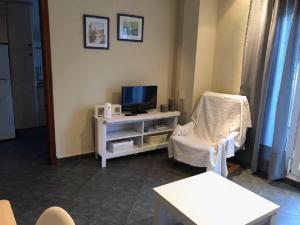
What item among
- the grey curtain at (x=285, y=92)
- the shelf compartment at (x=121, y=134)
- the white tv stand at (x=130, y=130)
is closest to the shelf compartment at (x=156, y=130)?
the white tv stand at (x=130, y=130)

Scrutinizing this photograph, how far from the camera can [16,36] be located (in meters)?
3.98

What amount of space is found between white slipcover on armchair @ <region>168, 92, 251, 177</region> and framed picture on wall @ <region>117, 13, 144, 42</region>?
1239 millimetres

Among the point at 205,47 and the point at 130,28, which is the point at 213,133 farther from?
the point at 130,28

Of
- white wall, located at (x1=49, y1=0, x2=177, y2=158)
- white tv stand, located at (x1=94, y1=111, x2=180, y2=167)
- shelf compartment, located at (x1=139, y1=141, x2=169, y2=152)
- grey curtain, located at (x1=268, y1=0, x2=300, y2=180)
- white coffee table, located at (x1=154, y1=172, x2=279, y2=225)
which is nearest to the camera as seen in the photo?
white coffee table, located at (x1=154, y1=172, x2=279, y2=225)

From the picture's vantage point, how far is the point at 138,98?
3510mm

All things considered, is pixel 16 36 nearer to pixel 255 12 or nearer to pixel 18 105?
pixel 18 105

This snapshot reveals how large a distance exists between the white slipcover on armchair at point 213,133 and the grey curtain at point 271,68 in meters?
0.17

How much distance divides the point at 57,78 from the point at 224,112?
2.11m

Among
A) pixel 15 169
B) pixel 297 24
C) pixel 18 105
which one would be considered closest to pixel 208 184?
pixel 297 24

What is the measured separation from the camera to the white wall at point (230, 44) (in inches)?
129

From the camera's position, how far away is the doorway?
3881 mm

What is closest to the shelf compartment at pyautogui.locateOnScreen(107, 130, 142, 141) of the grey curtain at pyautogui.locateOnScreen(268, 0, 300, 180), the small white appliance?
the small white appliance

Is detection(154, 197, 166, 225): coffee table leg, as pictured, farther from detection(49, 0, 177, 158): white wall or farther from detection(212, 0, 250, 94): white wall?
detection(212, 0, 250, 94): white wall

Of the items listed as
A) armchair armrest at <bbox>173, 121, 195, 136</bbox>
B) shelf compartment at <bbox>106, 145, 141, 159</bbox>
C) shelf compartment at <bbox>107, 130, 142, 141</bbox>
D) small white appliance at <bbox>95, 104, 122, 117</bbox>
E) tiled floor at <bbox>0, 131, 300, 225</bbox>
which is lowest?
tiled floor at <bbox>0, 131, 300, 225</bbox>
